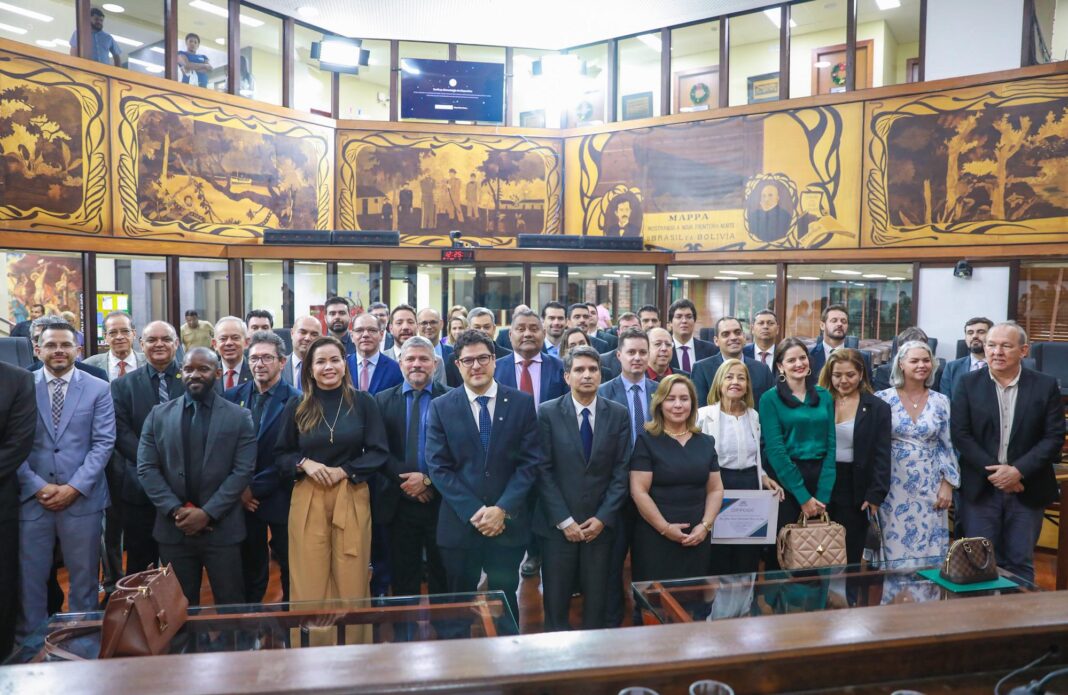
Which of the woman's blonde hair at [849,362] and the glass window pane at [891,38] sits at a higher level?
the glass window pane at [891,38]

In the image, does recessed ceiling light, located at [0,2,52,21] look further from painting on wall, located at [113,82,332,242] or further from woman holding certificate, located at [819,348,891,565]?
woman holding certificate, located at [819,348,891,565]

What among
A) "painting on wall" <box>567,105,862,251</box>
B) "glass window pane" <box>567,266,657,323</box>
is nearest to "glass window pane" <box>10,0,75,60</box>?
"glass window pane" <box>567,266,657,323</box>

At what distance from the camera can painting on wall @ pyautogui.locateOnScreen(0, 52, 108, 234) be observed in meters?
8.68

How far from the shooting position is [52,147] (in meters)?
9.10

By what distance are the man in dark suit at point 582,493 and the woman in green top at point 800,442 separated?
0.92 metres

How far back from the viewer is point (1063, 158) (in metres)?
8.80

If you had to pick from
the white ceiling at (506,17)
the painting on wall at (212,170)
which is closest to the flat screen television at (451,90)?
the white ceiling at (506,17)

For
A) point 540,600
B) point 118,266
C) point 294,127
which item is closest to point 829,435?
point 540,600

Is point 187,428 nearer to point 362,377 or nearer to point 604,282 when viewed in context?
point 362,377

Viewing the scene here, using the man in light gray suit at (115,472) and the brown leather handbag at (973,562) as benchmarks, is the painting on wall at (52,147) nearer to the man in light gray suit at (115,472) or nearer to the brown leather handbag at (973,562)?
Answer: the man in light gray suit at (115,472)

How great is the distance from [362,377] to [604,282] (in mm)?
5845

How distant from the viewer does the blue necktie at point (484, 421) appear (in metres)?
3.88

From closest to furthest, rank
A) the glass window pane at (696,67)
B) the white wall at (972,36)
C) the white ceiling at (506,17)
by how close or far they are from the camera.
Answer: the white wall at (972,36) < the white ceiling at (506,17) < the glass window pane at (696,67)

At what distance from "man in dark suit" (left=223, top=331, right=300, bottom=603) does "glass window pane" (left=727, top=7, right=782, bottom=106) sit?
9.08 m
